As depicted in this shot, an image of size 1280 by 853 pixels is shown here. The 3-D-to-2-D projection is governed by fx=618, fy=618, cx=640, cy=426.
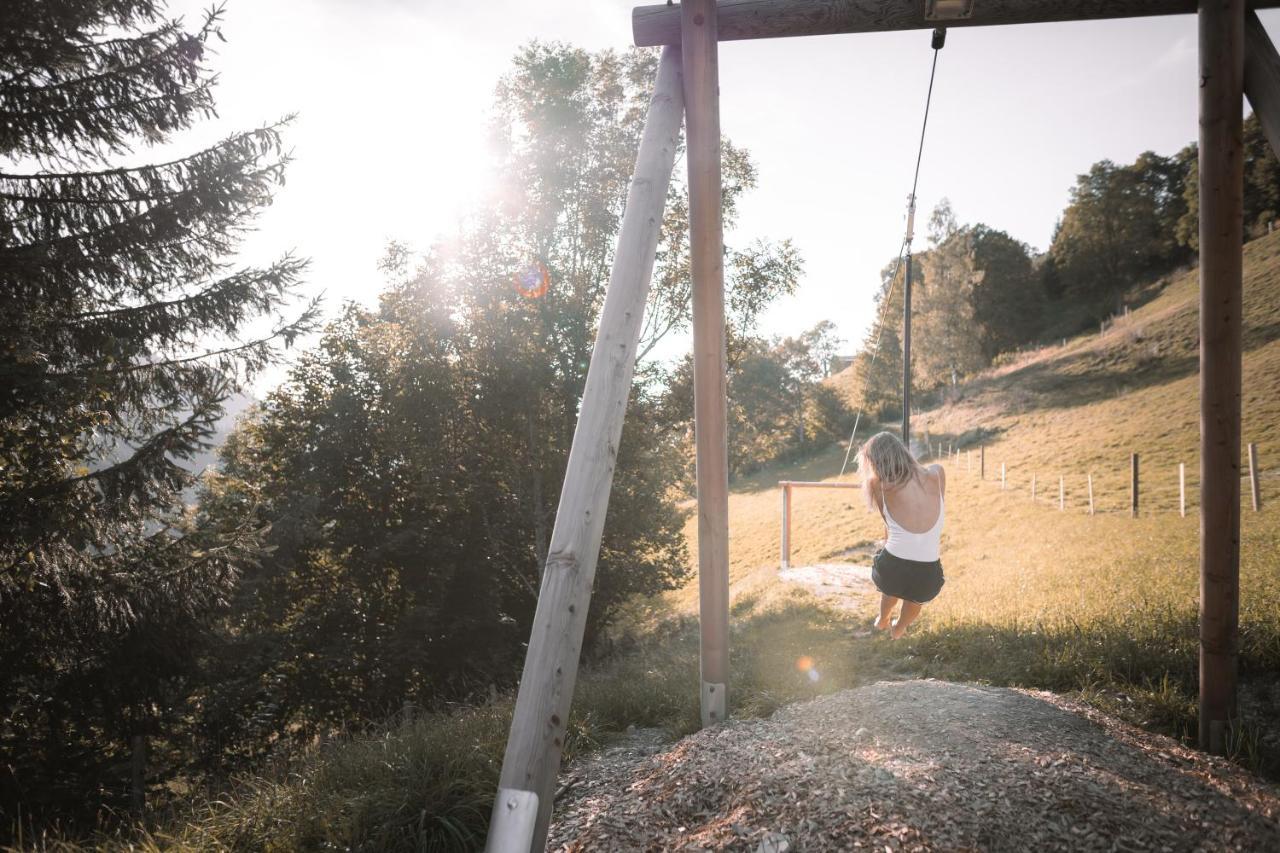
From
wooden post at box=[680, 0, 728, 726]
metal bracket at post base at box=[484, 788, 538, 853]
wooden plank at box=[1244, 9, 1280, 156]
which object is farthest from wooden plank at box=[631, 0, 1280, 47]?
metal bracket at post base at box=[484, 788, 538, 853]

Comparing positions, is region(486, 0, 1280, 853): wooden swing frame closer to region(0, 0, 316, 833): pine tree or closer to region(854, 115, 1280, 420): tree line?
region(0, 0, 316, 833): pine tree

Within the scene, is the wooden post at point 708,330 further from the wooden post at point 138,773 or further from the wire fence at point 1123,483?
the wire fence at point 1123,483

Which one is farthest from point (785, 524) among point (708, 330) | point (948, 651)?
point (708, 330)

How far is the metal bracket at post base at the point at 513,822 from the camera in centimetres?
243

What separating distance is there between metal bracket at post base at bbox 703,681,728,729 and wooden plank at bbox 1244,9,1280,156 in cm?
435

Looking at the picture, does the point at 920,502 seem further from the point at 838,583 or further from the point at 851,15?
the point at 838,583

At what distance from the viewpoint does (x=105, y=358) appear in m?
6.37

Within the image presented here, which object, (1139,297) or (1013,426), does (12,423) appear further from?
(1139,297)

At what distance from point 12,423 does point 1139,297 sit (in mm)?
49214

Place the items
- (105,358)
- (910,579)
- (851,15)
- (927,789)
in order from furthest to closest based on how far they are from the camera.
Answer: (105,358) < (910,579) < (851,15) < (927,789)

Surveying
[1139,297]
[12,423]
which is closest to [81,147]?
[12,423]

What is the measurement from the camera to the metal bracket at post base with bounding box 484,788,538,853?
7.98 ft

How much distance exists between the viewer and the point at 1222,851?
237cm

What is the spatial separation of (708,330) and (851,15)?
2085 mm
